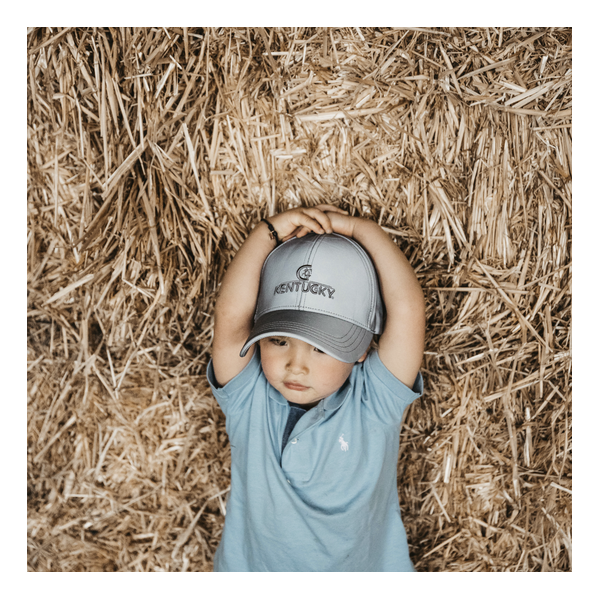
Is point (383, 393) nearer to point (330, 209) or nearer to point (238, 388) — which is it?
point (238, 388)

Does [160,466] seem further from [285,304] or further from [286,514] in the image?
[285,304]

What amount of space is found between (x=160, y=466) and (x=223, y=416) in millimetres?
262

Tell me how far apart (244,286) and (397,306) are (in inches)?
15.9

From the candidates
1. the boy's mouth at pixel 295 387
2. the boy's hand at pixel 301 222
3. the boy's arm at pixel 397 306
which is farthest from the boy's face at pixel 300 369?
the boy's hand at pixel 301 222

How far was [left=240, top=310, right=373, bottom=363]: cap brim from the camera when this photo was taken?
1.11 meters

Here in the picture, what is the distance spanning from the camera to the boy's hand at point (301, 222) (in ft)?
4.00

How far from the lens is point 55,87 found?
4.34 ft

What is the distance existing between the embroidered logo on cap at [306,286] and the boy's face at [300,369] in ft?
0.42

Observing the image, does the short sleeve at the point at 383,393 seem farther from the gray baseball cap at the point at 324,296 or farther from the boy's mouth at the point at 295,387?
the boy's mouth at the point at 295,387

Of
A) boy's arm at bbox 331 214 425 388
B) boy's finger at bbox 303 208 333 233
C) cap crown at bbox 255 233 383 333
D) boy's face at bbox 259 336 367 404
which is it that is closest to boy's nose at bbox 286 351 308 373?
boy's face at bbox 259 336 367 404

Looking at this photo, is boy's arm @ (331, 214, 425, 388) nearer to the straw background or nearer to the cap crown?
the cap crown

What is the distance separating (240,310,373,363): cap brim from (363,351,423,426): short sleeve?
93mm

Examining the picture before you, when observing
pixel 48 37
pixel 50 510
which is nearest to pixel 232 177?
pixel 48 37

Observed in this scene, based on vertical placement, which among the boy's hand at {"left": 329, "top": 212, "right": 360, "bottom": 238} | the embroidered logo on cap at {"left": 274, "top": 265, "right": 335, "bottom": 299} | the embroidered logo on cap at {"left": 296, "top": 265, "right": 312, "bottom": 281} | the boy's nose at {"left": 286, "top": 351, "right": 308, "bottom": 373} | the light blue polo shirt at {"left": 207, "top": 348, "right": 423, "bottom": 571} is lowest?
the light blue polo shirt at {"left": 207, "top": 348, "right": 423, "bottom": 571}
